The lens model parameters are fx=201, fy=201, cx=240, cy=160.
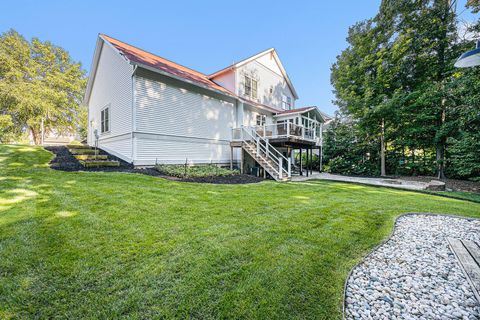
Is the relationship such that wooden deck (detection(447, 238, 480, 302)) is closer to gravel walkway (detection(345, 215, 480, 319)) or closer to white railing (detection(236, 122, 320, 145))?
gravel walkway (detection(345, 215, 480, 319))

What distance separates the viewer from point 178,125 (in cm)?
1066

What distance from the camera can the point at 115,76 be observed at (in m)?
11.0

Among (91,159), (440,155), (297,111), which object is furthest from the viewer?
(297,111)

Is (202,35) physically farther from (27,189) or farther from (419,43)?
(27,189)

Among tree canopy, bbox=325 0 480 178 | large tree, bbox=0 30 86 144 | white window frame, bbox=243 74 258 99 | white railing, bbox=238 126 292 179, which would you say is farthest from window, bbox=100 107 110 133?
tree canopy, bbox=325 0 480 178

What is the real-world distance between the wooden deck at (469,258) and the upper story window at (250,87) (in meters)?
14.3

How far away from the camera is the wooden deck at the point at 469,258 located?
88.0 inches

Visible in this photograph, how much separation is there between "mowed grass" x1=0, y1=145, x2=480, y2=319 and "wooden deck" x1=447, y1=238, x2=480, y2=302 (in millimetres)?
888

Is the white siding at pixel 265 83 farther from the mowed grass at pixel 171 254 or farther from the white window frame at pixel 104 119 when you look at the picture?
the mowed grass at pixel 171 254

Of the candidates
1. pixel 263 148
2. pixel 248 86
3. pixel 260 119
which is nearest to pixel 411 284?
pixel 263 148

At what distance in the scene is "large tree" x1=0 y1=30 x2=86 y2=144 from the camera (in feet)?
62.4

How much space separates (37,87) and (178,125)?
20.4 m

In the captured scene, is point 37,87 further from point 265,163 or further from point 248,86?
point 265,163

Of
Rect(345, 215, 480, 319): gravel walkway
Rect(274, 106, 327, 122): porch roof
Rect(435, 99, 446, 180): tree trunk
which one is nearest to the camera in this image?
Rect(345, 215, 480, 319): gravel walkway
